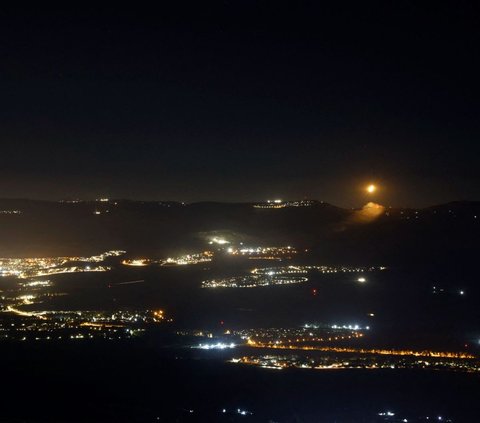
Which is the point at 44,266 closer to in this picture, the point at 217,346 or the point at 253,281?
the point at 253,281

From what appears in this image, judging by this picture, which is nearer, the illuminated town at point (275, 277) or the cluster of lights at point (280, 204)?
the illuminated town at point (275, 277)

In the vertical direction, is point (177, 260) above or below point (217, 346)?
above

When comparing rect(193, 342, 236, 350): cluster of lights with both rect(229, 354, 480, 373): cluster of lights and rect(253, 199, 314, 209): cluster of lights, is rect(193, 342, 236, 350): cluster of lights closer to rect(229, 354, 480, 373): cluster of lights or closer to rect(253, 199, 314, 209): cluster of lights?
rect(229, 354, 480, 373): cluster of lights

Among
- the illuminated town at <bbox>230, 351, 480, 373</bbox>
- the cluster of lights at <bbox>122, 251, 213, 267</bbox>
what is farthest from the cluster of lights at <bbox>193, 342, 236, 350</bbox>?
the cluster of lights at <bbox>122, 251, 213, 267</bbox>

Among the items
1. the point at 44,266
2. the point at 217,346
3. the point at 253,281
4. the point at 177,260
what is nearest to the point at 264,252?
the point at 177,260

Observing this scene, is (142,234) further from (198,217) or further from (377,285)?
(377,285)

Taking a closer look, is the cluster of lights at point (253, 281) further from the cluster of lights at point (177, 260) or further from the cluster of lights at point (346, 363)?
the cluster of lights at point (346, 363)

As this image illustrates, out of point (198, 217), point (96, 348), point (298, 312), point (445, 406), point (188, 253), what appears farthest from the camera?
point (198, 217)

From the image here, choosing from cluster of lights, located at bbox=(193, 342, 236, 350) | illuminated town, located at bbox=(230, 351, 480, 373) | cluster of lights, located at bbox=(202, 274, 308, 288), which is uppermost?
cluster of lights, located at bbox=(202, 274, 308, 288)

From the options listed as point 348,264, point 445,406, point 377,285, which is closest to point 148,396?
point 445,406

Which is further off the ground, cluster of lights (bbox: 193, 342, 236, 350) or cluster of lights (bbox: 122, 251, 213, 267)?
cluster of lights (bbox: 122, 251, 213, 267)

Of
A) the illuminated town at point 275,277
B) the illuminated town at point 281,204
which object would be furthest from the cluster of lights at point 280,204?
the illuminated town at point 275,277
